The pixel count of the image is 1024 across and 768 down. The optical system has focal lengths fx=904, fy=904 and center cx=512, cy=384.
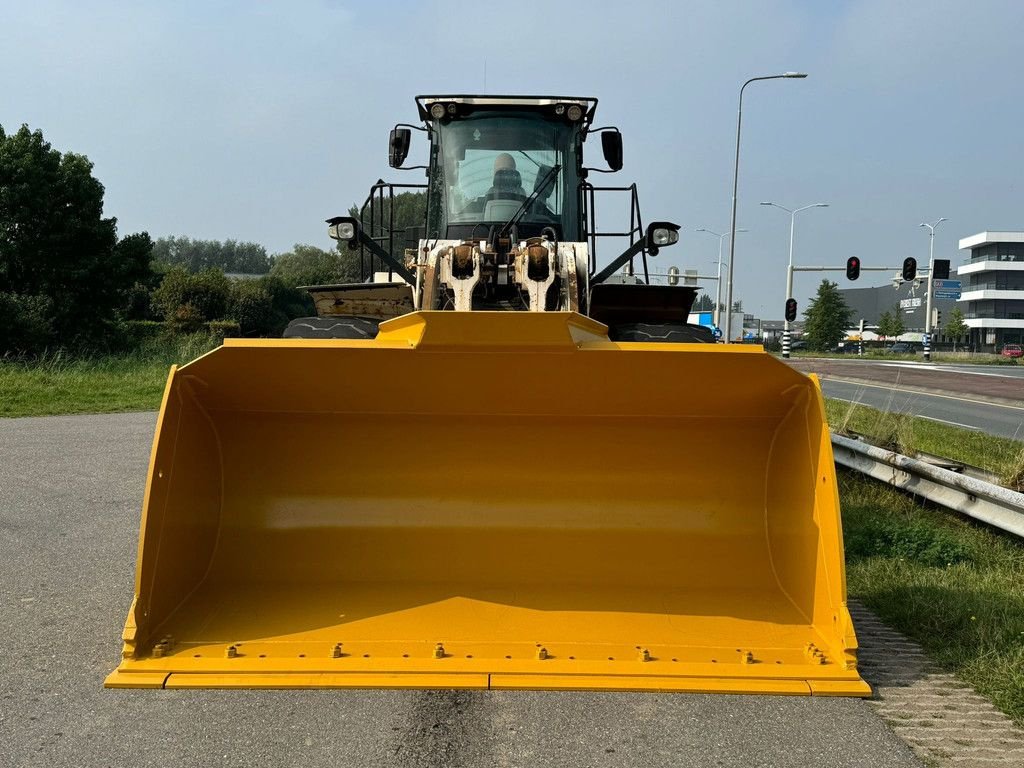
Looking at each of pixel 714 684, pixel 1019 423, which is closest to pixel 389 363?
pixel 714 684

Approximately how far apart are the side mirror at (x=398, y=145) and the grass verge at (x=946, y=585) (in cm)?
430

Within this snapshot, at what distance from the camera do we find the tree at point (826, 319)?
242 ft

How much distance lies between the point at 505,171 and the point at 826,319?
236 ft

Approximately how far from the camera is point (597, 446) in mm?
4488

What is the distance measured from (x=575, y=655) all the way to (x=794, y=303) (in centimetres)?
3730

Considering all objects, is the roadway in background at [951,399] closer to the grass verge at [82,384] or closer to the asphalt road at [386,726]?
the asphalt road at [386,726]

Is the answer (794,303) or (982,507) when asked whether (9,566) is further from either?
(794,303)

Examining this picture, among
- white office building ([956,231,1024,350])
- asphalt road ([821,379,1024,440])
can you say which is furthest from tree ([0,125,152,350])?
white office building ([956,231,1024,350])

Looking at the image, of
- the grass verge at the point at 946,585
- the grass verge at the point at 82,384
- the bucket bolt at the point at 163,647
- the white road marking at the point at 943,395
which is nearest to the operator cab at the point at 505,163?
the grass verge at the point at 946,585

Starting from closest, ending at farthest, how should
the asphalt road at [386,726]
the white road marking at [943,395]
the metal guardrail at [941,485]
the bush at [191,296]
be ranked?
the asphalt road at [386,726], the metal guardrail at [941,485], the white road marking at [943,395], the bush at [191,296]

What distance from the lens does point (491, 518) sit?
445 cm

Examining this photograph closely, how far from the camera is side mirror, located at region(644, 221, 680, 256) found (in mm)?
6230

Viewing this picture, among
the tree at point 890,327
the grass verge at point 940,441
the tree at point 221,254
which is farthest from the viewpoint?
the tree at point 221,254

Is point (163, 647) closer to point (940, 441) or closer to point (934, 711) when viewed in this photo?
point (934, 711)
